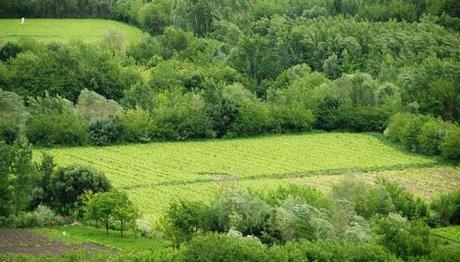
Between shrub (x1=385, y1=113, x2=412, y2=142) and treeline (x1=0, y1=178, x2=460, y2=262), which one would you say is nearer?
treeline (x1=0, y1=178, x2=460, y2=262)

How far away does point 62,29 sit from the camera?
13062 cm

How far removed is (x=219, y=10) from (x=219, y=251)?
271 feet

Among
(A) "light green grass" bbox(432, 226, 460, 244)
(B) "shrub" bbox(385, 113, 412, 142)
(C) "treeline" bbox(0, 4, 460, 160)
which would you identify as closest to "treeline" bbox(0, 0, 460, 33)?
(C) "treeline" bbox(0, 4, 460, 160)

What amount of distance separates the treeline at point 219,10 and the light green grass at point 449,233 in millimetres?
61694

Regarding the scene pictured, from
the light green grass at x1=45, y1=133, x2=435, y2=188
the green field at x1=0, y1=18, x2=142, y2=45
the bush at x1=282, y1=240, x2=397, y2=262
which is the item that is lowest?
the light green grass at x1=45, y1=133, x2=435, y2=188

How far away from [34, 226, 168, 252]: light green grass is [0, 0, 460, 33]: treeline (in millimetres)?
65161

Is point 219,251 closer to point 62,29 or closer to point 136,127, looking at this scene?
point 136,127

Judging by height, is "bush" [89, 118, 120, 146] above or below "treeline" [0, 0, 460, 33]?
below

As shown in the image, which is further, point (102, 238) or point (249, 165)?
point (249, 165)

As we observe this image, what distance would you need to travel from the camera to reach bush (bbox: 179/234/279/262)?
54.3 m

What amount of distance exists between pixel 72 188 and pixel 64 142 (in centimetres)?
1933

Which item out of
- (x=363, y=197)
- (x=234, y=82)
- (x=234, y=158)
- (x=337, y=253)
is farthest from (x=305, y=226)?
(x=234, y=82)

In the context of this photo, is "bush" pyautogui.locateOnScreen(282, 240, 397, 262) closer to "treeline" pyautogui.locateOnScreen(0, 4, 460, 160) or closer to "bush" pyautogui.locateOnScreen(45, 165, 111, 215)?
"bush" pyautogui.locateOnScreen(45, 165, 111, 215)

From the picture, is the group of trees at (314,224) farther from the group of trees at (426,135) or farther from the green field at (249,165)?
the group of trees at (426,135)
